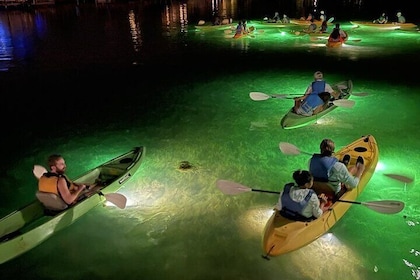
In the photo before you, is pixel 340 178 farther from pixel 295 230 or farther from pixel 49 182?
pixel 49 182

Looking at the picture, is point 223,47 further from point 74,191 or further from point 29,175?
A: point 74,191

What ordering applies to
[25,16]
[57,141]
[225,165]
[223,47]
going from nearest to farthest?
[225,165] < [57,141] < [223,47] < [25,16]

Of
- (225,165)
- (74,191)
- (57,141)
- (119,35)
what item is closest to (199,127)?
(225,165)

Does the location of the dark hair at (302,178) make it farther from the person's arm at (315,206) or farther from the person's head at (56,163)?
the person's head at (56,163)

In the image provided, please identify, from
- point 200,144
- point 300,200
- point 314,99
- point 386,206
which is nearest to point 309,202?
point 300,200

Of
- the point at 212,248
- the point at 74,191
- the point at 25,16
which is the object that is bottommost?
the point at 212,248

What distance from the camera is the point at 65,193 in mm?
5371

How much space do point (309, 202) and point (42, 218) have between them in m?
3.94

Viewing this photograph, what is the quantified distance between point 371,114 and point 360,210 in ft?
17.0

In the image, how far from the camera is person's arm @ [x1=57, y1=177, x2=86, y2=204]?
5281 mm

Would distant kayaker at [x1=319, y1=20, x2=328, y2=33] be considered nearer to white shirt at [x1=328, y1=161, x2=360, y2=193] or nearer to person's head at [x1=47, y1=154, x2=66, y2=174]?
white shirt at [x1=328, y1=161, x2=360, y2=193]

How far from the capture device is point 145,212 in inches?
247

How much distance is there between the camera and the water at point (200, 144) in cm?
526

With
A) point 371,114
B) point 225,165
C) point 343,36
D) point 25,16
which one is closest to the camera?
point 225,165
